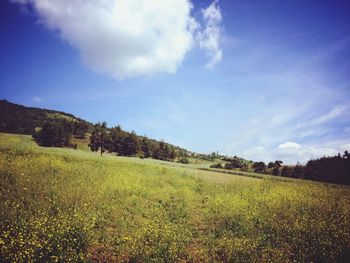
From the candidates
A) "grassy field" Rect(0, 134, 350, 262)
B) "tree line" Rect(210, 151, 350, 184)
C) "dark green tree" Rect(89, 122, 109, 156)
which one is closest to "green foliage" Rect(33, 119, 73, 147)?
"dark green tree" Rect(89, 122, 109, 156)

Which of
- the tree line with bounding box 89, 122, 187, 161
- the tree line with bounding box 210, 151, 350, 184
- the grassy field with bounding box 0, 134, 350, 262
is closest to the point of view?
the grassy field with bounding box 0, 134, 350, 262

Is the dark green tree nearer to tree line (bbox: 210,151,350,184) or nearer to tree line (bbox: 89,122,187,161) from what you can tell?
tree line (bbox: 89,122,187,161)

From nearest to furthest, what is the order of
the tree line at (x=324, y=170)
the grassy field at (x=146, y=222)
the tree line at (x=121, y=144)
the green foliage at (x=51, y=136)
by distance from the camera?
1. the grassy field at (x=146, y=222)
2. the tree line at (x=324, y=170)
3. the green foliage at (x=51, y=136)
4. the tree line at (x=121, y=144)

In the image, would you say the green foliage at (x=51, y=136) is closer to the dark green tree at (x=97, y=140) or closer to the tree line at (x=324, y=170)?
the dark green tree at (x=97, y=140)

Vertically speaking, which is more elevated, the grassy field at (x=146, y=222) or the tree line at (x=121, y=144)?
the tree line at (x=121, y=144)

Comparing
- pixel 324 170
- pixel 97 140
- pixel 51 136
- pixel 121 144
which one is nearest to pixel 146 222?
pixel 324 170

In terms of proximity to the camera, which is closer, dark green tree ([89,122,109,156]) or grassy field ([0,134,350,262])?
grassy field ([0,134,350,262])

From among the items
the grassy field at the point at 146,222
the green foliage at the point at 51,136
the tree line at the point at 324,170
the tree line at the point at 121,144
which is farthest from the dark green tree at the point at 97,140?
the grassy field at the point at 146,222

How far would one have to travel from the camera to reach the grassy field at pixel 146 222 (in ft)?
27.0

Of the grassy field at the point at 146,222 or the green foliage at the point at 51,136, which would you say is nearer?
the grassy field at the point at 146,222

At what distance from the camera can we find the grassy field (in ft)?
27.0

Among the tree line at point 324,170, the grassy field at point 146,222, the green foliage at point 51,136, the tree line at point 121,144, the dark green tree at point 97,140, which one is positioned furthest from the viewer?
the tree line at point 121,144

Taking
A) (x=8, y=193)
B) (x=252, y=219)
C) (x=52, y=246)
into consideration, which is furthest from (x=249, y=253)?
(x=8, y=193)

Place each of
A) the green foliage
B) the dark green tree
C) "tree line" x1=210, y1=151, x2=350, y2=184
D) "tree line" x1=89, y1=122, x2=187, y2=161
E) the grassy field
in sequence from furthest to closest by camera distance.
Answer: "tree line" x1=89, y1=122, x2=187, y2=161 < the dark green tree < the green foliage < "tree line" x1=210, y1=151, x2=350, y2=184 < the grassy field
